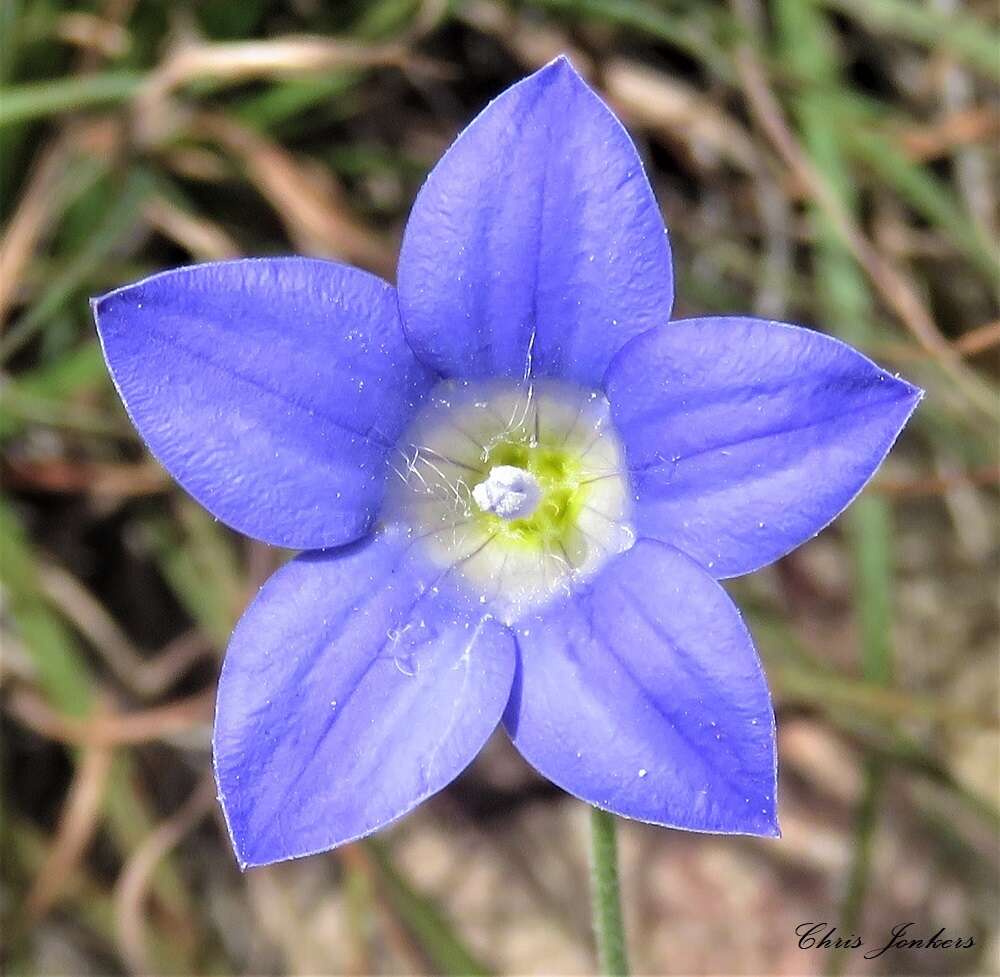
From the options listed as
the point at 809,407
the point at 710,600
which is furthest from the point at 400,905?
the point at 809,407

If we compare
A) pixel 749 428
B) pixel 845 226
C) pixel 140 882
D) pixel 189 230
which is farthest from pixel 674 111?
pixel 140 882

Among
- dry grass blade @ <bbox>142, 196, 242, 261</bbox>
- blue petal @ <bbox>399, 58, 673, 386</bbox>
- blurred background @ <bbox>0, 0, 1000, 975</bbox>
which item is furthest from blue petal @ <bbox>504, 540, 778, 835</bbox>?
dry grass blade @ <bbox>142, 196, 242, 261</bbox>

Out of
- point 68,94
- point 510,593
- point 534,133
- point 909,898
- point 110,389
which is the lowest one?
point 909,898

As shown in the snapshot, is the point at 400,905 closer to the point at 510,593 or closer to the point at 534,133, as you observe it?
the point at 510,593

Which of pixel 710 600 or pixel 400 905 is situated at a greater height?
pixel 710 600

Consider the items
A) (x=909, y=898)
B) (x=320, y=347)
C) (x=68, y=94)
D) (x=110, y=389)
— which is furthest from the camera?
(x=909, y=898)

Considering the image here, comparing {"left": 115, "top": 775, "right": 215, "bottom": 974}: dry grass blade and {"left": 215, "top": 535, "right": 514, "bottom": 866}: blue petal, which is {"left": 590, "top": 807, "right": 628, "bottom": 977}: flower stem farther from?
{"left": 115, "top": 775, "right": 215, "bottom": 974}: dry grass blade

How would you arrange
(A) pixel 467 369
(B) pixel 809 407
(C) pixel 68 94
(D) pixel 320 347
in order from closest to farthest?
1. (B) pixel 809 407
2. (D) pixel 320 347
3. (A) pixel 467 369
4. (C) pixel 68 94
